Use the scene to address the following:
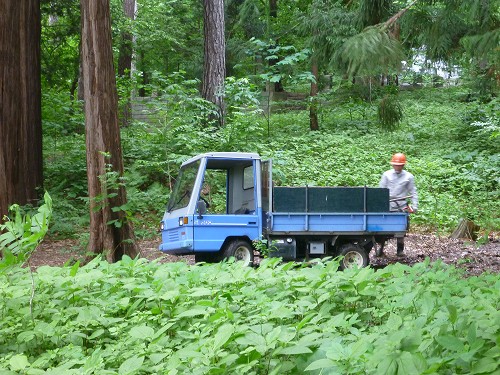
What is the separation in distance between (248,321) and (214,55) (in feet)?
56.9

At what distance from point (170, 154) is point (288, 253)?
758 cm

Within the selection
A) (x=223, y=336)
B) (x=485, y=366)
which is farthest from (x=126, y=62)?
(x=485, y=366)

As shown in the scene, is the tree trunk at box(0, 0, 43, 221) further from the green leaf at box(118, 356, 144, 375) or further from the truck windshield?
the green leaf at box(118, 356, 144, 375)

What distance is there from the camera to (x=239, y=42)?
92.4 feet

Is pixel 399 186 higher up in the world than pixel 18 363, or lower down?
higher up

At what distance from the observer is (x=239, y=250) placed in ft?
33.9

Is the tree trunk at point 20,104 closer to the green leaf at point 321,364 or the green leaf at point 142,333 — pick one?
the green leaf at point 142,333

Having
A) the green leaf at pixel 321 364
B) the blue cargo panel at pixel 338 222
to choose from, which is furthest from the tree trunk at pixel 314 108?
the green leaf at pixel 321 364

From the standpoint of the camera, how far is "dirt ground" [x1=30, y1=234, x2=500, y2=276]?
1058cm

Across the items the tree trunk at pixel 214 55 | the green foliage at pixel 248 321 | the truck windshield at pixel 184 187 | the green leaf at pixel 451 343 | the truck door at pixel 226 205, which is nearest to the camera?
the green leaf at pixel 451 343

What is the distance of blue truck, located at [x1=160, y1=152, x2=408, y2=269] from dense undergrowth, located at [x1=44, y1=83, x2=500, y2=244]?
4083 mm

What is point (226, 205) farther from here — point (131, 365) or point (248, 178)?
point (131, 365)

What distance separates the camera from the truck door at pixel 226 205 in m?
10.1

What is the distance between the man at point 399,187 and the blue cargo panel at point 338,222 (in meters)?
0.57
